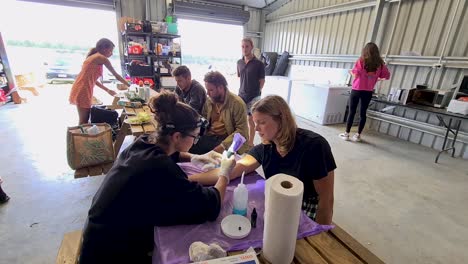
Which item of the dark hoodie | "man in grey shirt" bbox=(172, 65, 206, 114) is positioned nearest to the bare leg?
"man in grey shirt" bbox=(172, 65, 206, 114)

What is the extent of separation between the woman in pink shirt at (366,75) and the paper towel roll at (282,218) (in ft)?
11.9

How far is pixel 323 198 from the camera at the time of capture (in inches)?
45.4

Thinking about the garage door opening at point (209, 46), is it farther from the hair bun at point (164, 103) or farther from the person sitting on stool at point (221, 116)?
the hair bun at point (164, 103)

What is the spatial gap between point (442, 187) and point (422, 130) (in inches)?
60.5

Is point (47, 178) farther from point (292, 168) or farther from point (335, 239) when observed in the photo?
point (335, 239)

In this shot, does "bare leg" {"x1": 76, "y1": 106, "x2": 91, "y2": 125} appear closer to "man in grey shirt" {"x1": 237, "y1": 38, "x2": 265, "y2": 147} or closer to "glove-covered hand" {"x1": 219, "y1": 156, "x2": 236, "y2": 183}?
"man in grey shirt" {"x1": 237, "y1": 38, "x2": 265, "y2": 147}

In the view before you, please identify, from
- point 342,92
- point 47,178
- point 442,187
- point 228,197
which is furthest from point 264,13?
point 228,197

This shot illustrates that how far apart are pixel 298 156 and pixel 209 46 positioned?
6.46m

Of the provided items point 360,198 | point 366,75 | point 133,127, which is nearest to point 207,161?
point 133,127

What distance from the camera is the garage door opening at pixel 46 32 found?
17.3 feet

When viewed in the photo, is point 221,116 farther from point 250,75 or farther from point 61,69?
point 61,69

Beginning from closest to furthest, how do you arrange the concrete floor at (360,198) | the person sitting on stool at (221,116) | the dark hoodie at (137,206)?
1. the dark hoodie at (137,206)
2. the concrete floor at (360,198)
3. the person sitting on stool at (221,116)

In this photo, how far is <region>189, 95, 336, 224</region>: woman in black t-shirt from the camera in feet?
3.70

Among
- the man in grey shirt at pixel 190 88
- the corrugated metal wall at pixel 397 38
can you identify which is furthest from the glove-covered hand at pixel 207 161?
the corrugated metal wall at pixel 397 38
